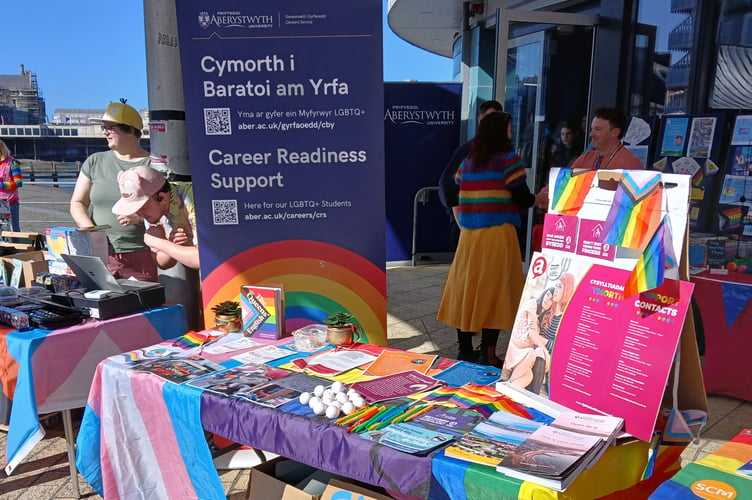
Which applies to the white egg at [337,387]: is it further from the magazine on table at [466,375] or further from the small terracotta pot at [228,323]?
the small terracotta pot at [228,323]

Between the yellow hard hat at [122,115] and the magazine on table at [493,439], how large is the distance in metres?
2.51

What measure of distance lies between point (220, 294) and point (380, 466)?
1522 millimetres

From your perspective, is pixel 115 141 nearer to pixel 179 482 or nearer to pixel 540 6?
pixel 179 482

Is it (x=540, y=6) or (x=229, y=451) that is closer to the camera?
(x=229, y=451)

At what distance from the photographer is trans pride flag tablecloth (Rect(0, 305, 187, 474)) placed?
1.95 meters

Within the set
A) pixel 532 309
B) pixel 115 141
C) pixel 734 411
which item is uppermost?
pixel 115 141

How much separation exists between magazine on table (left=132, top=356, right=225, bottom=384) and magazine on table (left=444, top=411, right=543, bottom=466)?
2.74 feet

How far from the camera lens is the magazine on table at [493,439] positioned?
1.17m

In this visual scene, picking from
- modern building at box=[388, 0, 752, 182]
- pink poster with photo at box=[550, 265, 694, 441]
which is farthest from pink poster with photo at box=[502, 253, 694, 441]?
modern building at box=[388, 0, 752, 182]

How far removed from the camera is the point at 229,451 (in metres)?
2.32

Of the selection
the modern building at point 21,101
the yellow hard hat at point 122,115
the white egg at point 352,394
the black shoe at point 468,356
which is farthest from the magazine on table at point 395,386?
the modern building at point 21,101

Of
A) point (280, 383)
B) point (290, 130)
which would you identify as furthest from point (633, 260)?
point (290, 130)

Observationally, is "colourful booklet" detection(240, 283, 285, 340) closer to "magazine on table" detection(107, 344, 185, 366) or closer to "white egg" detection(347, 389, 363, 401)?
"magazine on table" detection(107, 344, 185, 366)

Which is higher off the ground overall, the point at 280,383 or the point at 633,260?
the point at 633,260
